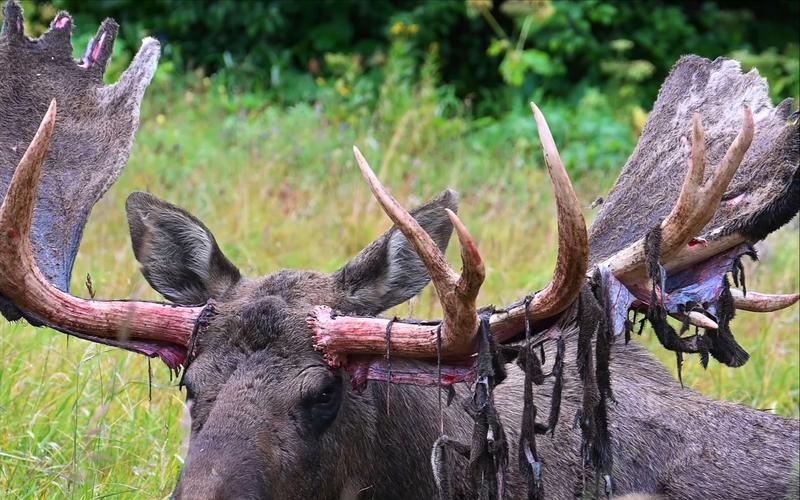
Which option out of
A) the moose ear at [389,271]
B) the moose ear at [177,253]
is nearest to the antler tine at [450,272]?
the moose ear at [389,271]

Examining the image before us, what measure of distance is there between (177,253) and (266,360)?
71cm

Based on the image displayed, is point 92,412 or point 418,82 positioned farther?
point 418,82

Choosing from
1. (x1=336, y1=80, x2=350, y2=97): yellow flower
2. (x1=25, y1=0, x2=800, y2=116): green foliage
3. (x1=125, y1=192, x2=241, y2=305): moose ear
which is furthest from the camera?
(x1=25, y1=0, x2=800, y2=116): green foliage

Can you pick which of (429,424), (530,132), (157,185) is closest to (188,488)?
(429,424)

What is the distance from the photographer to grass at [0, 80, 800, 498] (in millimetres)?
4645

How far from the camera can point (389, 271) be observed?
411 cm

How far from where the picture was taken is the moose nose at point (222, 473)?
340cm

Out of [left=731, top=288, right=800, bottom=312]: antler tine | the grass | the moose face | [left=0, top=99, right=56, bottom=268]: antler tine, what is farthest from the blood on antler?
[left=0, top=99, right=56, bottom=268]: antler tine

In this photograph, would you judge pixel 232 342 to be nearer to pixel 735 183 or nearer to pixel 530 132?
pixel 735 183

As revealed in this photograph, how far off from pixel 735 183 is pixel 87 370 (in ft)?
8.42

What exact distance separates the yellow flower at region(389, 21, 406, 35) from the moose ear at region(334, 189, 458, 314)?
7627mm

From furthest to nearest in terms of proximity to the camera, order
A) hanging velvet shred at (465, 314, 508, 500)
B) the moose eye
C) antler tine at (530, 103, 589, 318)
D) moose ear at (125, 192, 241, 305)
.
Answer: moose ear at (125, 192, 241, 305) → the moose eye → hanging velvet shred at (465, 314, 508, 500) → antler tine at (530, 103, 589, 318)

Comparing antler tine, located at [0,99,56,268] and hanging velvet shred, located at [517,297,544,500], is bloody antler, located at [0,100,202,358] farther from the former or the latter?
hanging velvet shred, located at [517,297,544,500]

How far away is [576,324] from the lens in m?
3.55
